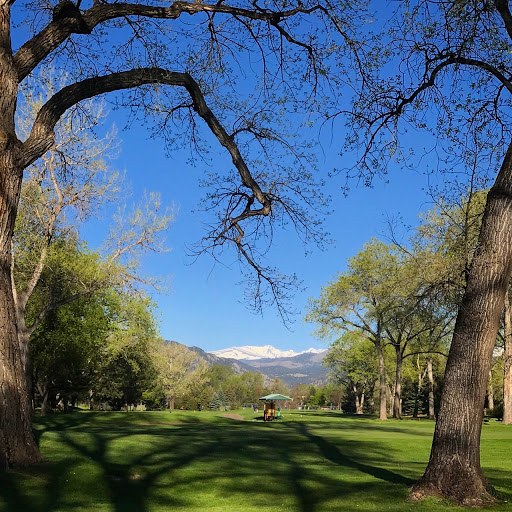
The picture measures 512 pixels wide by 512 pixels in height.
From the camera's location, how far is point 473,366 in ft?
25.4

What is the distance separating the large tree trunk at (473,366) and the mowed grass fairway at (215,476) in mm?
416

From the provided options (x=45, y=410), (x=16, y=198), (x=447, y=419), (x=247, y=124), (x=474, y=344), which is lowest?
(x=45, y=410)

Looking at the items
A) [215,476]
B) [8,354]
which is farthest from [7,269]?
[215,476]

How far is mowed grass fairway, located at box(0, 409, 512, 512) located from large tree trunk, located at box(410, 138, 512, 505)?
42cm

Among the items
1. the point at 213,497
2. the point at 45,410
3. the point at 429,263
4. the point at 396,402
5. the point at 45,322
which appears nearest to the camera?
the point at 213,497

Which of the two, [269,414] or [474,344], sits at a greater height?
[474,344]

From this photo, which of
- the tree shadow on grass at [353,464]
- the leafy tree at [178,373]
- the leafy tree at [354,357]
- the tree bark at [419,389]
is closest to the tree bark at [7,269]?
the tree shadow on grass at [353,464]

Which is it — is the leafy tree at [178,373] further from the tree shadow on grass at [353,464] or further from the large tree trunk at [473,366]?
the large tree trunk at [473,366]

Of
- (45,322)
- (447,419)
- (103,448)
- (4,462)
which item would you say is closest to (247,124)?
(447,419)

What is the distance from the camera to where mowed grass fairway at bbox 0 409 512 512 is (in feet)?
25.9

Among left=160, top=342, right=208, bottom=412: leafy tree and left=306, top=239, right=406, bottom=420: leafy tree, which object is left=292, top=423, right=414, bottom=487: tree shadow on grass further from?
left=160, top=342, right=208, bottom=412: leafy tree

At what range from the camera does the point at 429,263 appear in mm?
12594

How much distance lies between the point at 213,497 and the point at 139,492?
1281mm

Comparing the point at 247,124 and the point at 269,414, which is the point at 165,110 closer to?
the point at 247,124
